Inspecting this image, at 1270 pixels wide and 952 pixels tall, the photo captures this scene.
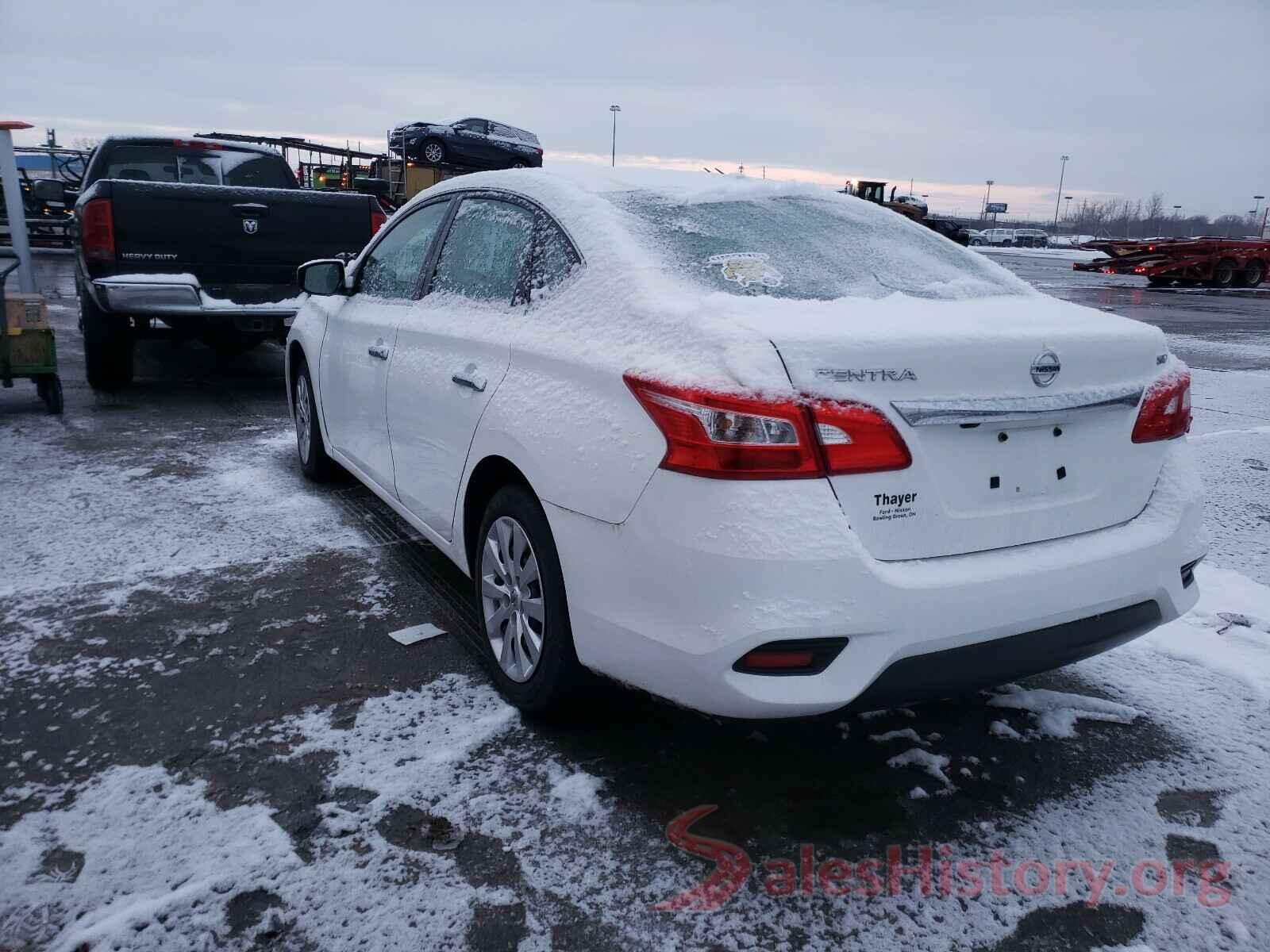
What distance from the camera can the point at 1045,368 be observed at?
7.72 ft

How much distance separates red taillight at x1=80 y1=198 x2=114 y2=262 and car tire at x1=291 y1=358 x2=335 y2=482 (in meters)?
2.34

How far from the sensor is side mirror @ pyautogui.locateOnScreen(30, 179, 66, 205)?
8594 mm

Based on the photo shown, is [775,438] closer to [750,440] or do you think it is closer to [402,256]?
[750,440]

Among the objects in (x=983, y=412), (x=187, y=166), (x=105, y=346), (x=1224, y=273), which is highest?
(x=187, y=166)

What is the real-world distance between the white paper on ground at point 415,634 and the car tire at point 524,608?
0.43m

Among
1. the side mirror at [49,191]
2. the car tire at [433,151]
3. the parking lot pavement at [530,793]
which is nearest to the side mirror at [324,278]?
the parking lot pavement at [530,793]

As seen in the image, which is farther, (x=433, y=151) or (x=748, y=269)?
(x=433, y=151)

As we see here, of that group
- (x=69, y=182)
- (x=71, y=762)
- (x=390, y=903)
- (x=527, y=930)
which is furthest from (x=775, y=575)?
(x=69, y=182)

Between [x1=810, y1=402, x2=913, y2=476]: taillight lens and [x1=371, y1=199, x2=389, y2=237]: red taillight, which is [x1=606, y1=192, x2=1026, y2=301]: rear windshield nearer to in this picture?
[x1=810, y1=402, x2=913, y2=476]: taillight lens

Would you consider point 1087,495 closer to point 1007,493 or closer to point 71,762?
point 1007,493

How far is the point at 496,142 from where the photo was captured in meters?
25.7

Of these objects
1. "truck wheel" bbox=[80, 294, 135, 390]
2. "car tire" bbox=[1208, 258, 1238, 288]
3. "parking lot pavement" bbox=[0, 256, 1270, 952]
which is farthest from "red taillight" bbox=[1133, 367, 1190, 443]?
"car tire" bbox=[1208, 258, 1238, 288]

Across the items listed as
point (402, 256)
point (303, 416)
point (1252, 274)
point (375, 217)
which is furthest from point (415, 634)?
point (1252, 274)

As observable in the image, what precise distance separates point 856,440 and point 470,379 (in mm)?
1379
